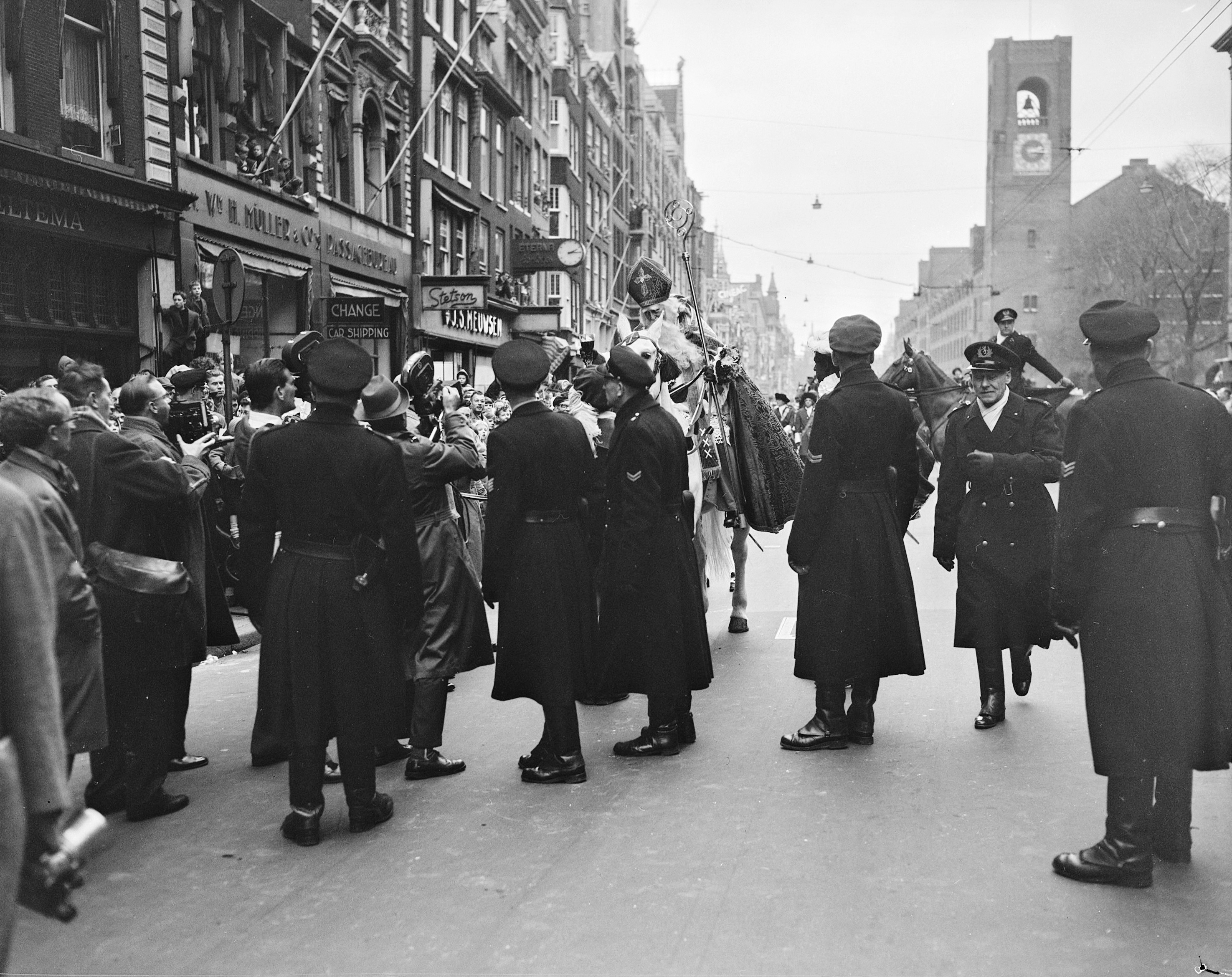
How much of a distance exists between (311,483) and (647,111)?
71.7m

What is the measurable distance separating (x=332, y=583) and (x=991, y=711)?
370 cm

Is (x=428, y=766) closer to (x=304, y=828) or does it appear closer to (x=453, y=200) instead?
(x=304, y=828)

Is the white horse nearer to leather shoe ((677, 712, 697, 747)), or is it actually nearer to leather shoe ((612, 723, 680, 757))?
leather shoe ((677, 712, 697, 747))

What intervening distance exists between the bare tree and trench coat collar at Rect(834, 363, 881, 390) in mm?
42102

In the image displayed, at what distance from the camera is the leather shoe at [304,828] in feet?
16.4

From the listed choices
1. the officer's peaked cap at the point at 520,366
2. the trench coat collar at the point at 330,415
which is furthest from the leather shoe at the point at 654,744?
the trench coat collar at the point at 330,415

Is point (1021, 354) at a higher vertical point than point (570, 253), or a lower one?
lower

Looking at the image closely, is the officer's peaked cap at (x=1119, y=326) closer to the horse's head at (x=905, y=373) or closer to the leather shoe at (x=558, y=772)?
the leather shoe at (x=558, y=772)

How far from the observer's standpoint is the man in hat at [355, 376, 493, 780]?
5895 mm

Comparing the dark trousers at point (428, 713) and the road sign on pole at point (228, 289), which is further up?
the road sign on pole at point (228, 289)

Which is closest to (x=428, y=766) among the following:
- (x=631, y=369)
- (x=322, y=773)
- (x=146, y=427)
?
(x=322, y=773)

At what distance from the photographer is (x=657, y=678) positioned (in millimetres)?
6176

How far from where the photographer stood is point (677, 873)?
458cm

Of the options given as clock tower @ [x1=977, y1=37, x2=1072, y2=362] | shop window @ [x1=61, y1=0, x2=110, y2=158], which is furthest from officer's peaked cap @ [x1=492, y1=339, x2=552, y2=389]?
clock tower @ [x1=977, y1=37, x2=1072, y2=362]
